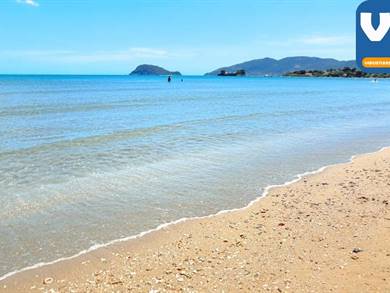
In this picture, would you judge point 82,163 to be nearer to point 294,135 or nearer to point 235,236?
point 235,236

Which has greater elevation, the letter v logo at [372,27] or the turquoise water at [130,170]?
the letter v logo at [372,27]

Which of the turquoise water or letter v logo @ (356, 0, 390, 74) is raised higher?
letter v logo @ (356, 0, 390, 74)

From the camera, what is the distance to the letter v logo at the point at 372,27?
16062mm

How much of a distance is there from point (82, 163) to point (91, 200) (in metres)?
3.89

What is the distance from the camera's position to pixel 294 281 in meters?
5.36

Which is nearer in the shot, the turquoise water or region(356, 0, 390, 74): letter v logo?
the turquoise water

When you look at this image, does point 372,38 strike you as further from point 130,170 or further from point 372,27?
point 130,170

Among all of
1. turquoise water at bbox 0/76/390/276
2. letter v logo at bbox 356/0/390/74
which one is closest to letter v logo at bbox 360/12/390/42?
letter v logo at bbox 356/0/390/74

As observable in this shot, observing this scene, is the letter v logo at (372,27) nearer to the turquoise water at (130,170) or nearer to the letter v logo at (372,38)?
the letter v logo at (372,38)

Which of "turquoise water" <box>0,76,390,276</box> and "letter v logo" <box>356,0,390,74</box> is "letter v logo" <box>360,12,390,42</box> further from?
"turquoise water" <box>0,76,390,276</box>

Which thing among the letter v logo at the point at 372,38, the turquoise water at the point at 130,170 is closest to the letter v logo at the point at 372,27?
the letter v logo at the point at 372,38

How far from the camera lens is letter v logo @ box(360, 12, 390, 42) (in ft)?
52.7

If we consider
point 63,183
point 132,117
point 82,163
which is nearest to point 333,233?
point 63,183

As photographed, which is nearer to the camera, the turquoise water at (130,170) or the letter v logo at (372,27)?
the turquoise water at (130,170)
